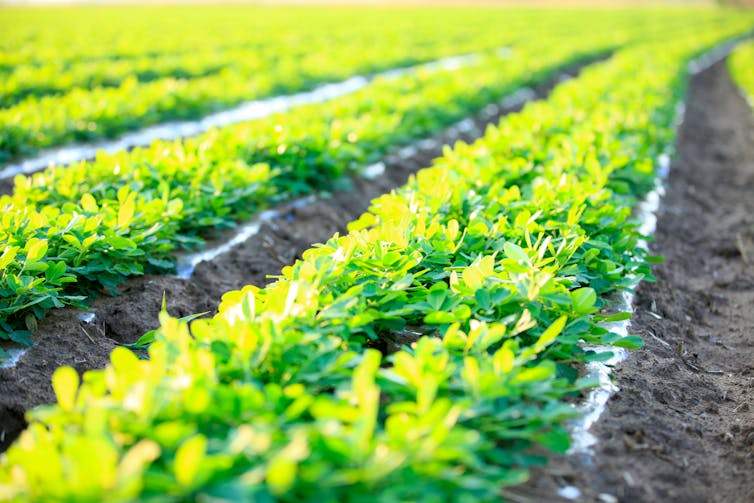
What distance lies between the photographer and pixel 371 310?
2.36m

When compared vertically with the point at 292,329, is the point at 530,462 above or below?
below

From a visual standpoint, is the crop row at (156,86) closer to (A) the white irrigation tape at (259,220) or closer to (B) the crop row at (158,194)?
(B) the crop row at (158,194)

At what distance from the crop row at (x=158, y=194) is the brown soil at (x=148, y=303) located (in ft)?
0.36

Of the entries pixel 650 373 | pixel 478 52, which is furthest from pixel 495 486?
pixel 478 52

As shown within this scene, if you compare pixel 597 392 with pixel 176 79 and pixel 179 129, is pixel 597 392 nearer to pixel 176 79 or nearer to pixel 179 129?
pixel 179 129

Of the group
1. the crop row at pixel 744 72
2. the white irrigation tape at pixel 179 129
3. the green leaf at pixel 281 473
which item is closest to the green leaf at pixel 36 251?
the green leaf at pixel 281 473

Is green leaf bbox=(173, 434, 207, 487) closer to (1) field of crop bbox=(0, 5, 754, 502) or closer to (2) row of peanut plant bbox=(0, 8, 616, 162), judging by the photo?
(1) field of crop bbox=(0, 5, 754, 502)

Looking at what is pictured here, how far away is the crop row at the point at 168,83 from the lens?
6734 mm

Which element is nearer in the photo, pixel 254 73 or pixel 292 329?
pixel 292 329

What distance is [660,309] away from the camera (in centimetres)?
369

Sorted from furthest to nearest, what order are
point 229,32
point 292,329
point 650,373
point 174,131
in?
point 229,32, point 174,131, point 650,373, point 292,329

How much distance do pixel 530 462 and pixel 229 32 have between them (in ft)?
70.5

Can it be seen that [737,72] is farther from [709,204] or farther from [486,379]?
[486,379]

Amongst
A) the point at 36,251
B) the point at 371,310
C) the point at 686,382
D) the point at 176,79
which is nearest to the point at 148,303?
the point at 36,251
